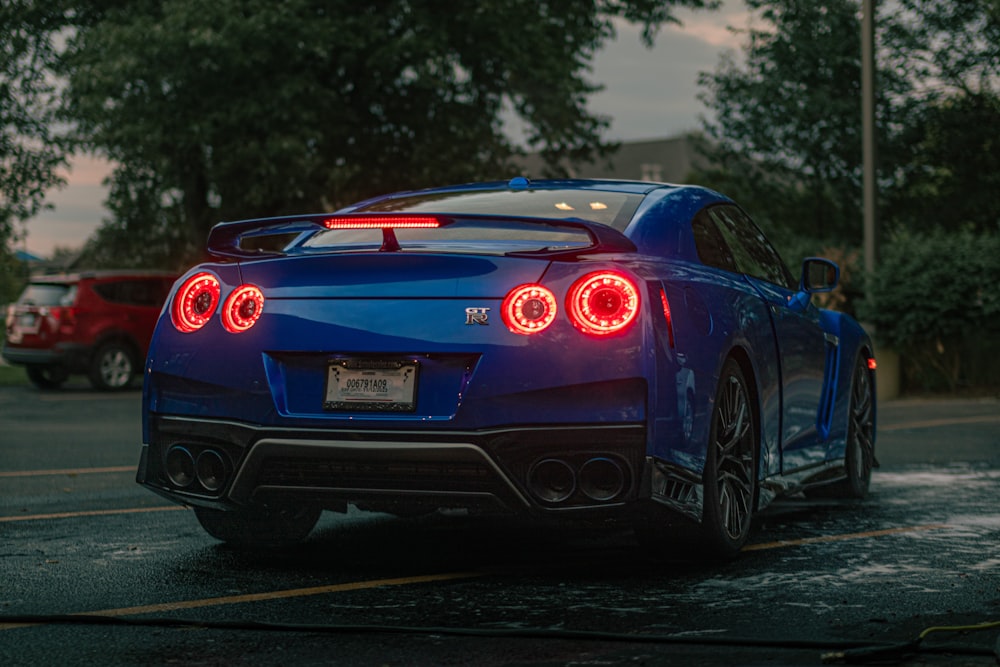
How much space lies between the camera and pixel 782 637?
185 inches

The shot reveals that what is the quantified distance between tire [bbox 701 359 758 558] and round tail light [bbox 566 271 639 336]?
26.8 inches

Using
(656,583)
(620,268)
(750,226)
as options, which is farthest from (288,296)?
(750,226)

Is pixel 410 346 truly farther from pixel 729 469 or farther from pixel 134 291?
pixel 134 291

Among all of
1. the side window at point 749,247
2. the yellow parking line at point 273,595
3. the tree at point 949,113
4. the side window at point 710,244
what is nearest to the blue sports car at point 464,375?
the side window at point 710,244

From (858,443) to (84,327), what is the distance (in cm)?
1592

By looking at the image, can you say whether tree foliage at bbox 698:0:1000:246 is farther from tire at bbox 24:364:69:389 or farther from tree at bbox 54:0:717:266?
tire at bbox 24:364:69:389

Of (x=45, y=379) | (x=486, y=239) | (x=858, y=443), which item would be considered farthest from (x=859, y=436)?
(x=45, y=379)

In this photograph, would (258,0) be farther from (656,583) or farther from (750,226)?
(656,583)

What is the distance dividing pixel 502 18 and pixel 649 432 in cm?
2385

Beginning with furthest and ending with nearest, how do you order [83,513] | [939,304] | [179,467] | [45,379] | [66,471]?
1. [45,379]
2. [939,304]
3. [66,471]
4. [83,513]
5. [179,467]

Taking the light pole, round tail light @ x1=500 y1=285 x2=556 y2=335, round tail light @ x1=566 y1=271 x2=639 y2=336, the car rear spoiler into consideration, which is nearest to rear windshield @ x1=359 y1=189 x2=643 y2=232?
the car rear spoiler

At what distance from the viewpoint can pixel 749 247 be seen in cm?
737

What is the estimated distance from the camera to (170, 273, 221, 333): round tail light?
5.89m

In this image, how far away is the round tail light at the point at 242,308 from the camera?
5.75 metres
